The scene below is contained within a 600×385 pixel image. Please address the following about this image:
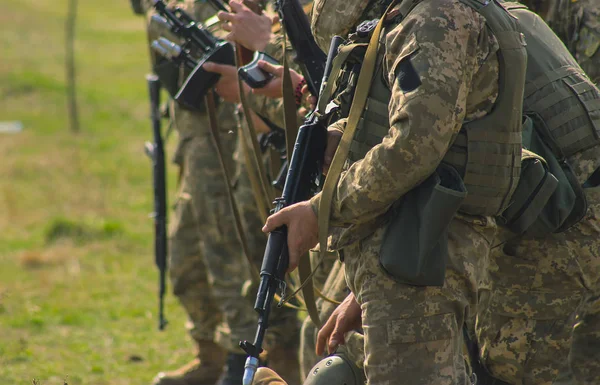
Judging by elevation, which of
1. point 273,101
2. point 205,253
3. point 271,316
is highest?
point 273,101

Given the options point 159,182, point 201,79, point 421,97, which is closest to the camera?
point 421,97

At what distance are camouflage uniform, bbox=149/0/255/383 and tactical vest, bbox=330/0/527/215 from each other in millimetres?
2544

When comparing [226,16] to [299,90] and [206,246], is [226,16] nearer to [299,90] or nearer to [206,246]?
[299,90]

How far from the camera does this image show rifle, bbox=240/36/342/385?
3.06 metres

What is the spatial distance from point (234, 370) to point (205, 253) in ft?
2.36

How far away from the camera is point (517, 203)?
3.28 m

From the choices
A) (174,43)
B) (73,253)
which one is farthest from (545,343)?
(73,253)

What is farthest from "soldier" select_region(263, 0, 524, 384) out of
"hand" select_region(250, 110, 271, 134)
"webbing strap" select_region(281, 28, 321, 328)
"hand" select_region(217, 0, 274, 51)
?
"hand" select_region(250, 110, 271, 134)

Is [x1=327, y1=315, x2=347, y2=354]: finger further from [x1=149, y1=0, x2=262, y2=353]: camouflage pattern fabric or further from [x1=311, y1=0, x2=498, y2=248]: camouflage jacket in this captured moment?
[x1=149, y1=0, x2=262, y2=353]: camouflage pattern fabric

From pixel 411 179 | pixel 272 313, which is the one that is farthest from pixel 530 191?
pixel 272 313

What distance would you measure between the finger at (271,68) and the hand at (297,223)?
3.72 feet

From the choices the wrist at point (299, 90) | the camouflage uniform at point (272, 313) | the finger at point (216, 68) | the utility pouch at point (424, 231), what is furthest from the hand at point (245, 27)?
the utility pouch at point (424, 231)

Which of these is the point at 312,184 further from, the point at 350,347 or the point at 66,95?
the point at 66,95

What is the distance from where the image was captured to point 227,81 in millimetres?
4527
